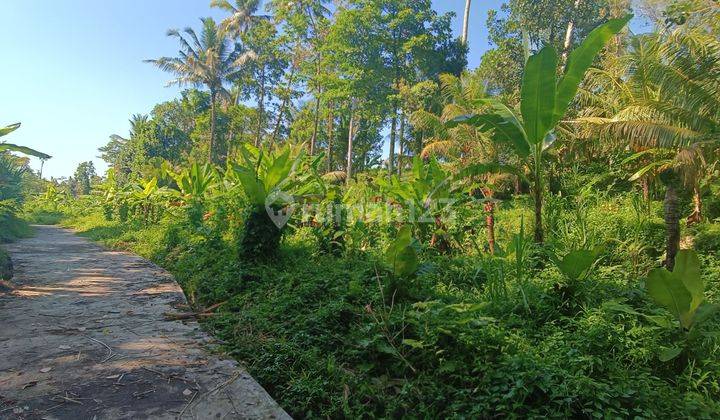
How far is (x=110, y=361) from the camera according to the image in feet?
8.73

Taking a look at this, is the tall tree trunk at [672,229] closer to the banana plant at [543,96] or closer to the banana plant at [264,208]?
the banana plant at [543,96]

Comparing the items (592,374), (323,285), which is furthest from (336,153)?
(592,374)

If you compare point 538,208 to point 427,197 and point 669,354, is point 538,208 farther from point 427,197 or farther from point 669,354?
point 669,354

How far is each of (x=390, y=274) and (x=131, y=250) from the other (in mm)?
6570

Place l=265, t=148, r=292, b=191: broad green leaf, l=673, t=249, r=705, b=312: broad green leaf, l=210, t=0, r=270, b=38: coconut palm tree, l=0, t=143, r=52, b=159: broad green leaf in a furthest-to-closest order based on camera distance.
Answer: l=210, t=0, r=270, b=38: coconut palm tree < l=265, t=148, r=292, b=191: broad green leaf < l=0, t=143, r=52, b=159: broad green leaf < l=673, t=249, r=705, b=312: broad green leaf

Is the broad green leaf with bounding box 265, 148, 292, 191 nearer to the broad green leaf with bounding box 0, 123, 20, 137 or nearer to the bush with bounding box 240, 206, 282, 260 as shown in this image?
the bush with bounding box 240, 206, 282, 260

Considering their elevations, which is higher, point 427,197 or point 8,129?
point 8,129

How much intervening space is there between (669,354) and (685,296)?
15.1 inches

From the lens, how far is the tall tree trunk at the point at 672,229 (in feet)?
15.5

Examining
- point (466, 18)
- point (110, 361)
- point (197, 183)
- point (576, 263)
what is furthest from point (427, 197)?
point (466, 18)

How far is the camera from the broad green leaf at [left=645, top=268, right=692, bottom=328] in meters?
2.46

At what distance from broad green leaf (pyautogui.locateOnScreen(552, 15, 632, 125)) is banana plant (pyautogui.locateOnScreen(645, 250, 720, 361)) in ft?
6.53

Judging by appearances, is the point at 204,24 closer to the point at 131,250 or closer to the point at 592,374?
the point at 131,250

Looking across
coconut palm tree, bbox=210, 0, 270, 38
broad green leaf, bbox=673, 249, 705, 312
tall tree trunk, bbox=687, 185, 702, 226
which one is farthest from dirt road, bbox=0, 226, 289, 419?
coconut palm tree, bbox=210, 0, 270, 38
